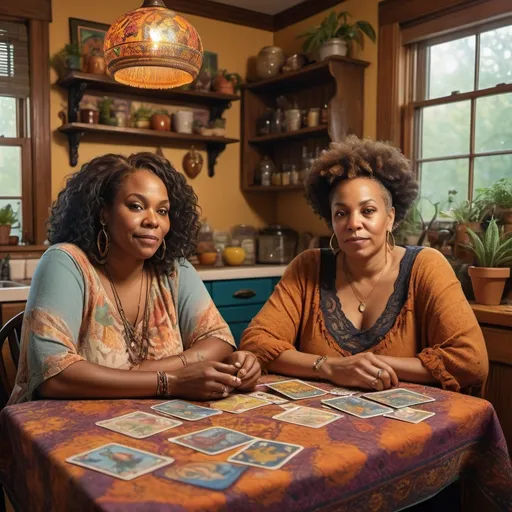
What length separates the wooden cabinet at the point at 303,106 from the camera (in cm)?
363

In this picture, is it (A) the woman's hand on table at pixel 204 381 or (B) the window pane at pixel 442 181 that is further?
(B) the window pane at pixel 442 181

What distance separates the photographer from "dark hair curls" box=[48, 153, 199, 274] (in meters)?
1.65

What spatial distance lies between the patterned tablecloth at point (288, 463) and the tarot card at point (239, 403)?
0.10 ft

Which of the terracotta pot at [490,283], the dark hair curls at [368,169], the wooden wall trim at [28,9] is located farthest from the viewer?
the wooden wall trim at [28,9]

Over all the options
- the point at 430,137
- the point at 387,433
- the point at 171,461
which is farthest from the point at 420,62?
the point at 171,461

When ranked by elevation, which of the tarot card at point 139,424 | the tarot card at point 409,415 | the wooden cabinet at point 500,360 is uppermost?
the tarot card at point 139,424

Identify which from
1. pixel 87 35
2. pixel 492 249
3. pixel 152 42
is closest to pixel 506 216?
pixel 492 249

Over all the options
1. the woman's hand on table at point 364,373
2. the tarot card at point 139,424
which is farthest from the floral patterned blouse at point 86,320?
the woman's hand on table at point 364,373

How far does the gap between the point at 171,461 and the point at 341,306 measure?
38.2 inches

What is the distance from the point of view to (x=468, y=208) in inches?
115

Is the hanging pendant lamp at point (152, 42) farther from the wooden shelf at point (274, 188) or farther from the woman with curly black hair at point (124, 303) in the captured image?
the wooden shelf at point (274, 188)

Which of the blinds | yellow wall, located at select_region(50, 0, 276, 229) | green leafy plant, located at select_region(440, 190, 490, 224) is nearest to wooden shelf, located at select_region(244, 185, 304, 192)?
yellow wall, located at select_region(50, 0, 276, 229)

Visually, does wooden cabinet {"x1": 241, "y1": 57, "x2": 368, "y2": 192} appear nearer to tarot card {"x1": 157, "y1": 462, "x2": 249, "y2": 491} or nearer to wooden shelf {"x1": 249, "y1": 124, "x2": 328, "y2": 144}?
wooden shelf {"x1": 249, "y1": 124, "x2": 328, "y2": 144}

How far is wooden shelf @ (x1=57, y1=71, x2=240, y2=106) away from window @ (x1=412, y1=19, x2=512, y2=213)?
4.19 ft
